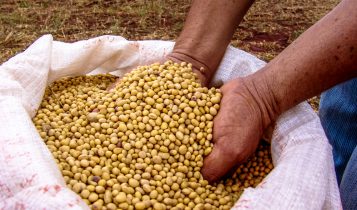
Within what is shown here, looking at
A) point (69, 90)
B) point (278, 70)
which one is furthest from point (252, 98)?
point (69, 90)

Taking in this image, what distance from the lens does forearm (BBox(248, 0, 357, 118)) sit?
1.52m

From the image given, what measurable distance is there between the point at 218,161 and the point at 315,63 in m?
0.44

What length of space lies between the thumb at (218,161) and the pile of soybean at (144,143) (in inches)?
0.9

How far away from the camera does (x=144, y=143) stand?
158 centimetres

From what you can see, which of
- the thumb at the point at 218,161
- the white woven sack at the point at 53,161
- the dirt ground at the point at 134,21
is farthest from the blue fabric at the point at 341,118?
the dirt ground at the point at 134,21

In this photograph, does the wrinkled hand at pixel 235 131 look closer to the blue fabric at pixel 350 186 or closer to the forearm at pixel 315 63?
the forearm at pixel 315 63

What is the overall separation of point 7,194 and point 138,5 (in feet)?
12.4

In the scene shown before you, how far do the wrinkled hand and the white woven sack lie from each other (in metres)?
0.09

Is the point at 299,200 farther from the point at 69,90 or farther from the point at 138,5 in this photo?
the point at 138,5

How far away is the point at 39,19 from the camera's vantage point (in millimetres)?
4441

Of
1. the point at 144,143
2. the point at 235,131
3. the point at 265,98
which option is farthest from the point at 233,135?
the point at 144,143

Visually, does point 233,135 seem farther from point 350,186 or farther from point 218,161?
point 350,186

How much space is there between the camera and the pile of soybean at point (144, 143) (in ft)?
4.74

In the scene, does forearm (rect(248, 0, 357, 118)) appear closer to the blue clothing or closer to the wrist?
the wrist
